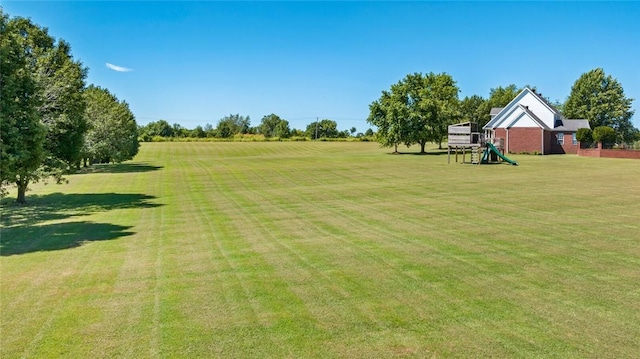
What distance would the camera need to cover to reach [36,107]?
1711 centimetres

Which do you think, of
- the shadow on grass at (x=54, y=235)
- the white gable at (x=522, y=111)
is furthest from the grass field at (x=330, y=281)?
the white gable at (x=522, y=111)

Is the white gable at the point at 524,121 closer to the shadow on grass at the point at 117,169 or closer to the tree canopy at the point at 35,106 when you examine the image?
the shadow on grass at the point at 117,169

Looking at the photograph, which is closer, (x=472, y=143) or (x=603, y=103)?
(x=472, y=143)

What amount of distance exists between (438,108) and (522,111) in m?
10.2

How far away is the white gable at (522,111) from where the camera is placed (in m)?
57.4

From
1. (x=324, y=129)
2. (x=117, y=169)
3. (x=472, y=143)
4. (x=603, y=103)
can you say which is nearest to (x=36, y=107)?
(x=117, y=169)

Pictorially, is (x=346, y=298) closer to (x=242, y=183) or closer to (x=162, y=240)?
(x=162, y=240)

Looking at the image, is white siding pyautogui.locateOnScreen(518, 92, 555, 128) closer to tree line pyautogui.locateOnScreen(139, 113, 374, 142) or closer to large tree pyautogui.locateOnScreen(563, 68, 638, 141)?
large tree pyautogui.locateOnScreen(563, 68, 638, 141)

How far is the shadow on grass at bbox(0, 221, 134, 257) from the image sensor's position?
12.1 meters

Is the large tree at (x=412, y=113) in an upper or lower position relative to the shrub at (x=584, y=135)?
upper

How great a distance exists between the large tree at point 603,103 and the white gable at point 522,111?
25.9 metres

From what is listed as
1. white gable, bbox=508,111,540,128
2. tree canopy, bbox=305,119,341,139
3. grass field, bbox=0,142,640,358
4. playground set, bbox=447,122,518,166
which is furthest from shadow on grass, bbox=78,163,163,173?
tree canopy, bbox=305,119,341,139

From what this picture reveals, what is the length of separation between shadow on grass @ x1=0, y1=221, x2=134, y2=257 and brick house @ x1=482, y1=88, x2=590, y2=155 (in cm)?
4981

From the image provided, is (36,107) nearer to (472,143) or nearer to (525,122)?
(472,143)
